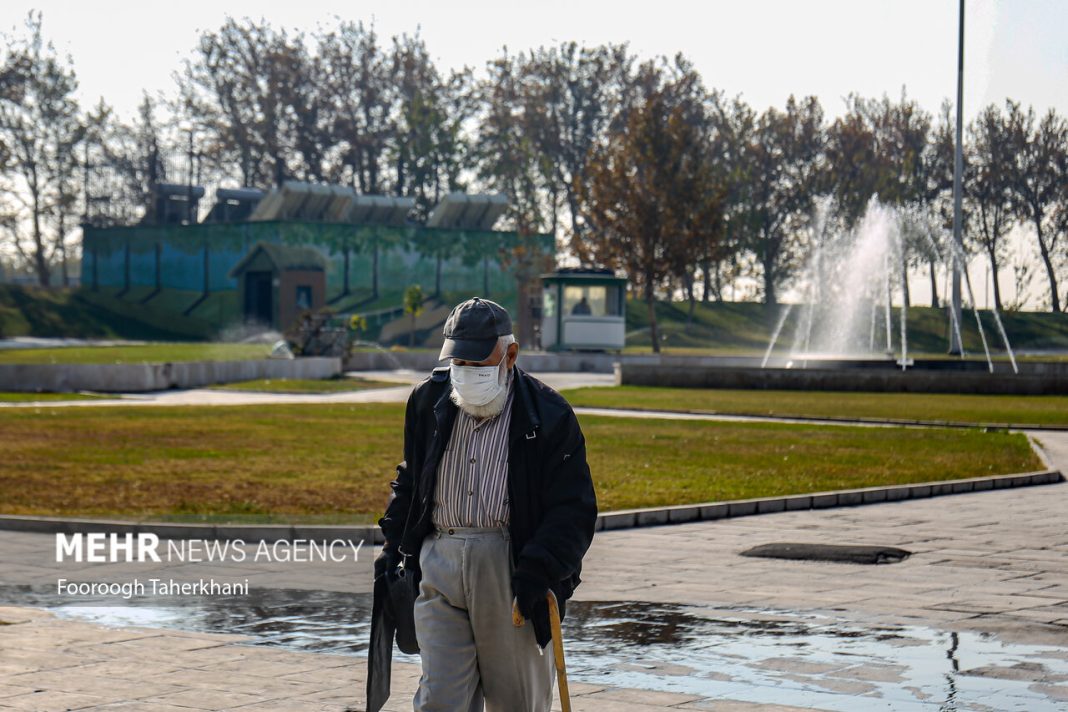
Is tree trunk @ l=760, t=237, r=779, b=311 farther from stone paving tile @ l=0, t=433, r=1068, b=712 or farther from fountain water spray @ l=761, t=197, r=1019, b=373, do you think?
stone paving tile @ l=0, t=433, r=1068, b=712

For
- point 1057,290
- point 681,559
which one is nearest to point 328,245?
point 1057,290

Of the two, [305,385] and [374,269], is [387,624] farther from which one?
[374,269]

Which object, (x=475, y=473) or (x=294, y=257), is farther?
(x=294, y=257)

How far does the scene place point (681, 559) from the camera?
11359 millimetres

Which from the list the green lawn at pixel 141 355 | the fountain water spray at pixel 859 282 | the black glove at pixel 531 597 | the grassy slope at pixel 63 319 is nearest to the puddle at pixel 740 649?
the black glove at pixel 531 597

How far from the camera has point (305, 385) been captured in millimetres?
40625

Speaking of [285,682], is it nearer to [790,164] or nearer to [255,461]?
[255,461]

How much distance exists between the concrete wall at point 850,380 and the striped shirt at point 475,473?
1276 inches

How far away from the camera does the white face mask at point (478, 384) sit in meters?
5.00

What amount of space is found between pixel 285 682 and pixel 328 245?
70942 millimetres

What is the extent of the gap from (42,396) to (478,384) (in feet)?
104

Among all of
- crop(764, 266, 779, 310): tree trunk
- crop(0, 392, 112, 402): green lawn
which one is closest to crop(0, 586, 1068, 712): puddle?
crop(0, 392, 112, 402): green lawn

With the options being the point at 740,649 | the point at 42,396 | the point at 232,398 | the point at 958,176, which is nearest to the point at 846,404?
the point at 232,398

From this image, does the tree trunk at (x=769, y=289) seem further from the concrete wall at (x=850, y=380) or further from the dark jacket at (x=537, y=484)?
the dark jacket at (x=537, y=484)
